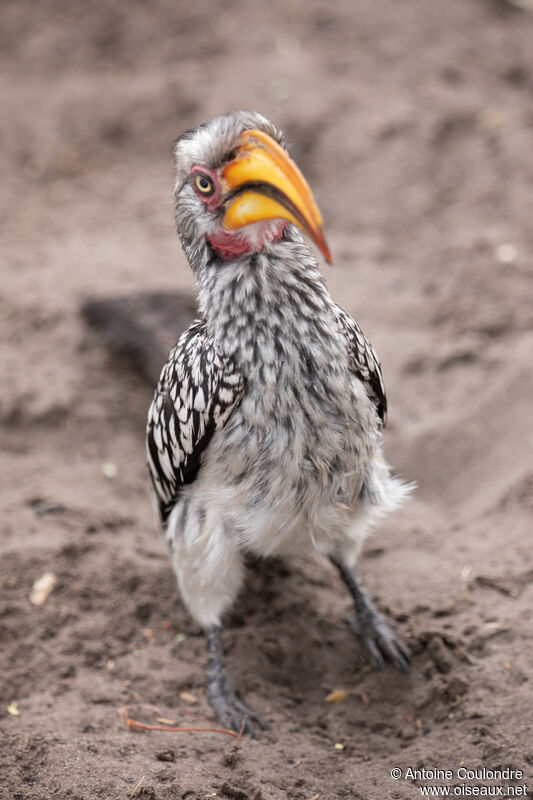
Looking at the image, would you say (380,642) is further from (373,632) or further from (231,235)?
(231,235)

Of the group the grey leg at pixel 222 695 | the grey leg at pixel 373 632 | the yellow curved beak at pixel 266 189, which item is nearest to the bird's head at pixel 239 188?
the yellow curved beak at pixel 266 189

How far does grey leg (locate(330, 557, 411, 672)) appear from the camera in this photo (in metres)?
3.59

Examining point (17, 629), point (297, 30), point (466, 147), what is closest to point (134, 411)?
point (17, 629)

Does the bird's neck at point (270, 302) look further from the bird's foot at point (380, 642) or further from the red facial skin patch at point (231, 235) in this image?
the bird's foot at point (380, 642)

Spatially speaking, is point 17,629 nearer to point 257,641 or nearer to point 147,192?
point 257,641

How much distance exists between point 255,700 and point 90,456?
1.90 meters

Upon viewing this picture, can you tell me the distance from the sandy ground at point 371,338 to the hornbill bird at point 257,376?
2.42 feet

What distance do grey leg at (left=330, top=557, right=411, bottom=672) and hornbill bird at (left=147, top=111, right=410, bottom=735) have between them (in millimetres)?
543

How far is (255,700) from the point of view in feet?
11.8

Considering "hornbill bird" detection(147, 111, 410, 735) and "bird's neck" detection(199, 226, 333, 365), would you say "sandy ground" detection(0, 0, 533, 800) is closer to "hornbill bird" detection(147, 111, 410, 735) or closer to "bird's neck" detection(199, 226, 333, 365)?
"hornbill bird" detection(147, 111, 410, 735)

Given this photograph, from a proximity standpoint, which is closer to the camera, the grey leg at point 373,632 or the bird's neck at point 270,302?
the bird's neck at point 270,302

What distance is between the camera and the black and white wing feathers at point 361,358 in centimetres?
307

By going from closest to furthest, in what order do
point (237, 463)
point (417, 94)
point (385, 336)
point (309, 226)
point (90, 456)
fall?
point (309, 226), point (237, 463), point (90, 456), point (385, 336), point (417, 94)

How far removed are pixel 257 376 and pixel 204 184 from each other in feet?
2.23
